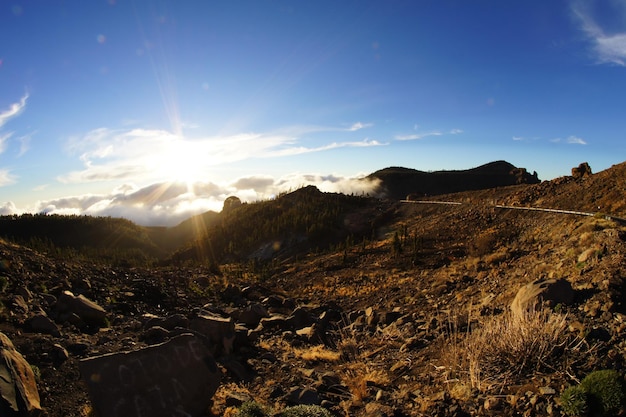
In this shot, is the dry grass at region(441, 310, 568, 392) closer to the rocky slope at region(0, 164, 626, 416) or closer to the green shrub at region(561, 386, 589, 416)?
the rocky slope at region(0, 164, 626, 416)

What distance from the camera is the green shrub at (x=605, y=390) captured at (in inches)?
252

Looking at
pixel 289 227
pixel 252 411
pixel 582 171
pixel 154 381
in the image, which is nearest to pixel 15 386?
pixel 154 381

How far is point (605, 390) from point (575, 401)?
0.54 meters

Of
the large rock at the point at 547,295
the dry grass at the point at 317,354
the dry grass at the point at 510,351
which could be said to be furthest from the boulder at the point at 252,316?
the large rock at the point at 547,295

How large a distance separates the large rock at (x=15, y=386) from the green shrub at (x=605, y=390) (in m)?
10.6

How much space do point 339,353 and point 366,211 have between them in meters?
51.7

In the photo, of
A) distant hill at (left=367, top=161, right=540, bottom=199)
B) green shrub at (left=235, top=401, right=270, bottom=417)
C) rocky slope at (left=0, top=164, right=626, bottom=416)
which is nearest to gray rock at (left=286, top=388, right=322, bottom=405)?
rocky slope at (left=0, top=164, right=626, bottom=416)

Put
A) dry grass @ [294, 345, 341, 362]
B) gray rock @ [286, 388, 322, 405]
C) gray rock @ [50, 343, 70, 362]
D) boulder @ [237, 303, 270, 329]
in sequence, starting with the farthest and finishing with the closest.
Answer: boulder @ [237, 303, 270, 329], dry grass @ [294, 345, 341, 362], gray rock @ [50, 343, 70, 362], gray rock @ [286, 388, 322, 405]

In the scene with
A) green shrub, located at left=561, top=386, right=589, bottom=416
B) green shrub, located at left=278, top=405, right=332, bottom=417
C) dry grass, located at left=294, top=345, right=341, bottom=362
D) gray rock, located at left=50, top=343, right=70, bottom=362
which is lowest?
dry grass, located at left=294, top=345, right=341, bottom=362

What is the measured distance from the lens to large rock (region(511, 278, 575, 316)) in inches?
421

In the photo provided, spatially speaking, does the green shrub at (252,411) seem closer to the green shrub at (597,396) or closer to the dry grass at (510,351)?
the dry grass at (510,351)

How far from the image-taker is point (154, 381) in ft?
25.3

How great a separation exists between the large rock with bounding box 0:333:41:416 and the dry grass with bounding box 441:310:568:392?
907cm

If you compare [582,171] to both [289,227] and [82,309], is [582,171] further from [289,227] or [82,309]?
[82,309]
